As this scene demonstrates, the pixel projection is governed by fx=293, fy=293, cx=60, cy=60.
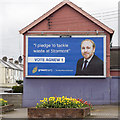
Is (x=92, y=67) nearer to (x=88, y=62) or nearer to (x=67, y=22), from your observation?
(x=88, y=62)

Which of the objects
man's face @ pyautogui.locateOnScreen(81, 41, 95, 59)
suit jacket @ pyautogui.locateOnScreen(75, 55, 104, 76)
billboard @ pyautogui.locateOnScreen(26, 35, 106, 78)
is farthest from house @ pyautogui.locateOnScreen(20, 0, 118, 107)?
man's face @ pyautogui.locateOnScreen(81, 41, 95, 59)

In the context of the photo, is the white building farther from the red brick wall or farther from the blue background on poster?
the red brick wall

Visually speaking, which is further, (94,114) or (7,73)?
(7,73)

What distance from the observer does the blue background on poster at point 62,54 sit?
23.7m

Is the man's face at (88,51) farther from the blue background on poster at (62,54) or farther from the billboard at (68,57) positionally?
the blue background on poster at (62,54)

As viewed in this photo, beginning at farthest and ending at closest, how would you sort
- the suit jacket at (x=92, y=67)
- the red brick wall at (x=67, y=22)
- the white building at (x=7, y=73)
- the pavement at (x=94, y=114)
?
the white building at (x=7, y=73)
the red brick wall at (x=67, y=22)
the suit jacket at (x=92, y=67)
the pavement at (x=94, y=114)

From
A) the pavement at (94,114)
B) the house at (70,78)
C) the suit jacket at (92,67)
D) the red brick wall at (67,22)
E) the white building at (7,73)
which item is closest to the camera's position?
the pavement at (94,114)

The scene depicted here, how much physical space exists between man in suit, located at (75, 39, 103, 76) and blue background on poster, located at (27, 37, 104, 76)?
29cm

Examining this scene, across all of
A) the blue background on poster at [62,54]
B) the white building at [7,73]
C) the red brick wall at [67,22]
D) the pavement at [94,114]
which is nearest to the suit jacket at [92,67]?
the blue background on poster at [62,54]

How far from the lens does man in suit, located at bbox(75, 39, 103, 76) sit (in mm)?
23656

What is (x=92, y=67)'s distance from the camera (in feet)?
77.9

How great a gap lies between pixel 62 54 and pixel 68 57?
546 millimetres

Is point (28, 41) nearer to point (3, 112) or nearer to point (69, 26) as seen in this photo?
point (69, 26)

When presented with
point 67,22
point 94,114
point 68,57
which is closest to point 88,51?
point 68,57
